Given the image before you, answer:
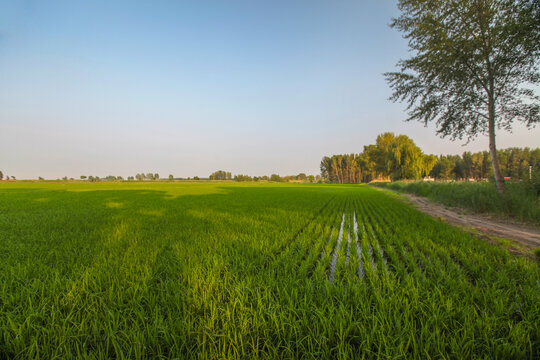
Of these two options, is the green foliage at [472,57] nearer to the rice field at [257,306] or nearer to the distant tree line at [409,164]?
the distant tree line at [409,164]

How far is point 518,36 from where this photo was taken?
859 cm

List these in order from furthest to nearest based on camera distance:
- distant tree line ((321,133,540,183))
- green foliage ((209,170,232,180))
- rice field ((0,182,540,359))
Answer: green foliage ((209,170,232,180)) < distant tree line ((321,133,540,183)) < rice field ((0,182,540,359))

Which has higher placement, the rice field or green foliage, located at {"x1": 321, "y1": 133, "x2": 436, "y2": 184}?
green foliage, located at {"x1": 321, "y1": 133, "x2": 436, "y2": 184}

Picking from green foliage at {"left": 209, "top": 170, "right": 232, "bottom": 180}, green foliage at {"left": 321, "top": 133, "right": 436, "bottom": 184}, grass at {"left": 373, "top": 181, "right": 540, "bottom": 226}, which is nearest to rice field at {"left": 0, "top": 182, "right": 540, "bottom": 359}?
grass at {"left": 373, "top": 181, "right": 540, "bottom": 226}

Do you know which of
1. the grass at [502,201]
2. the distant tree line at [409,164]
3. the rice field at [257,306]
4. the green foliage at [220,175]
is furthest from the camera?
the green foliage at [220,175]

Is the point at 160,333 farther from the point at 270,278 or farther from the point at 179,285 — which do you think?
the point at 270,278

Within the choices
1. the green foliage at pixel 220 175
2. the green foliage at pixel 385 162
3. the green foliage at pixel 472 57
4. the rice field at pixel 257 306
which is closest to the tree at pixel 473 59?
the green foliage at pixel 472 57

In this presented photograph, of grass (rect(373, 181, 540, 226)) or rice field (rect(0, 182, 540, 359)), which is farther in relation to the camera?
grass (rect(373, 181, 540, 226))

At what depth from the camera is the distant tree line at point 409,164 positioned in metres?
39.6

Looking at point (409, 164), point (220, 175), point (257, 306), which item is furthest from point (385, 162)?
point (220, 175)

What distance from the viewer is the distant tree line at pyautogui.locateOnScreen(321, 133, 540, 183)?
39.6 metres

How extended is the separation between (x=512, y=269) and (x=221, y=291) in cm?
527

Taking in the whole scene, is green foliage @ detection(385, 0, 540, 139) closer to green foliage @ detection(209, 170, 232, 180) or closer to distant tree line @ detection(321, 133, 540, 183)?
distant tree line @ detection(321, 133, 540, 183)

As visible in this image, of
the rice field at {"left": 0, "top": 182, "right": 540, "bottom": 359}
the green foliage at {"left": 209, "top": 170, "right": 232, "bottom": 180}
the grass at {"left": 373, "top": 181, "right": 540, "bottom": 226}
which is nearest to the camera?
the rice field at {"left": 0, "top": 182, "right": 540, "bottom": 359}
